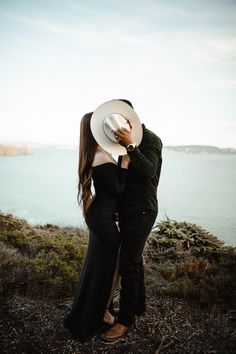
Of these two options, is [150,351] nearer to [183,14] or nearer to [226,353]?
[226,353]

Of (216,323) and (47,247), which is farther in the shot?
Result: (47,247)

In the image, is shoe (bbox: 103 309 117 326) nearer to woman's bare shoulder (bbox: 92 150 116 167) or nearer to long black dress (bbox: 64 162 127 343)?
long black dress (bbox: 64 162 127 343)

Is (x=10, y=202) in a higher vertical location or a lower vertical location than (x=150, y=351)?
lower

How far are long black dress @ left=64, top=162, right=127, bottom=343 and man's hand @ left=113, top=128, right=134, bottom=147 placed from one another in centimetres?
29

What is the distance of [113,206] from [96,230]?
34 centimetres

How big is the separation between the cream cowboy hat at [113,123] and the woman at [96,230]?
129 millimetres

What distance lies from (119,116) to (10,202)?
2614 cm

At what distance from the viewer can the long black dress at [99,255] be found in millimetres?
3094

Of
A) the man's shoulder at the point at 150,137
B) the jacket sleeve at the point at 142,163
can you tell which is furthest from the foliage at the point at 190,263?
the man's shoulder at the point at 150,137

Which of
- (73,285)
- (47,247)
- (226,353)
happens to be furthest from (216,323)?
(47,247)

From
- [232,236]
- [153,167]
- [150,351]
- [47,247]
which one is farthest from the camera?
[232,236]

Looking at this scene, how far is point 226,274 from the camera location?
5.26m

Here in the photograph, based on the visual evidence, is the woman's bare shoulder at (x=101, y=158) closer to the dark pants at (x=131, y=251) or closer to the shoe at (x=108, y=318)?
the dark pants at (x=131, y=251)

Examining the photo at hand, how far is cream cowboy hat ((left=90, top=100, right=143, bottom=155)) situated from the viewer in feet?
10.0
